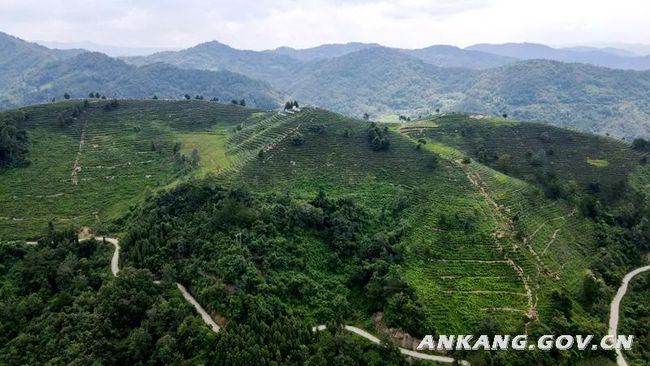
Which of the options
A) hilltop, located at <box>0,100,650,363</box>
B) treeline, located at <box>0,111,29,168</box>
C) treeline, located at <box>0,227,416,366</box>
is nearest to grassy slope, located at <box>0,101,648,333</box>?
hilltop, located at <box>0,100,650,363</box>

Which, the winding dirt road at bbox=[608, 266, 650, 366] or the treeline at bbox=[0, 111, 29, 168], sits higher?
the treeline at bbox=[0, 111, 29, 168]

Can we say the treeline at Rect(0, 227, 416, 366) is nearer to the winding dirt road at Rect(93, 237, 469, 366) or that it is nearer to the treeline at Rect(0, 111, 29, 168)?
the winding dirt road at Rect(93, 237, 469, 366)

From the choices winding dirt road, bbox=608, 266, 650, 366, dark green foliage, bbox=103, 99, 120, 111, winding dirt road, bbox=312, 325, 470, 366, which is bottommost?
winding dirt road, bbox=608, 266, 650, 366

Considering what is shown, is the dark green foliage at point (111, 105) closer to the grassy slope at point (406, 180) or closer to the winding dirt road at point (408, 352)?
the grassy slope at point (406, 180)

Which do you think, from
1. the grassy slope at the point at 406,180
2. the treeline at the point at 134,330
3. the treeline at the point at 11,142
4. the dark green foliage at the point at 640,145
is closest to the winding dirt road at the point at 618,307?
the grassy slope at the point at 406,180

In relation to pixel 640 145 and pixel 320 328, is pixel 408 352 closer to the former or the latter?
pixel 320 328

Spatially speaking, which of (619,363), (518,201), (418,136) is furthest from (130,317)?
(418,136)
